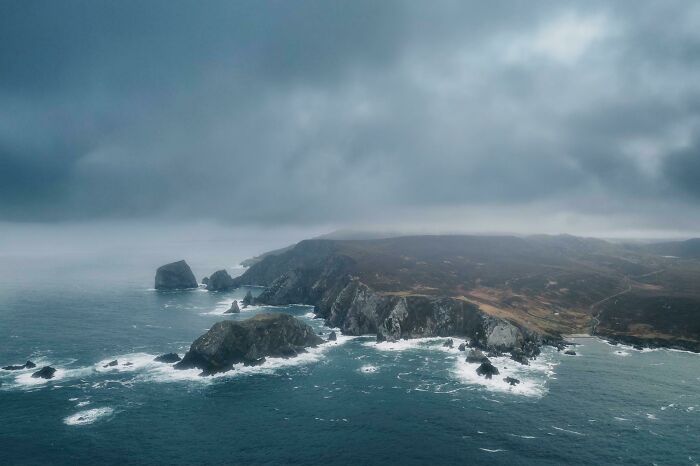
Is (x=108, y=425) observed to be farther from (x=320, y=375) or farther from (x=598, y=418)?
(x=598, y=418)

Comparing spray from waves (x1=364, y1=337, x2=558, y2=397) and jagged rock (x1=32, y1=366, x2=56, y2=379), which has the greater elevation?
jagged rock (x1=32, y1=366, x2=56, y2=379)

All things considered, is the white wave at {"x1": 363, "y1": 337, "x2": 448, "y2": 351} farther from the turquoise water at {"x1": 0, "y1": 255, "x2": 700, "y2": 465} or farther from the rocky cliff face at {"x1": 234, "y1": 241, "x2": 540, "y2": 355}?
the turquoise water at {"x1": 0, "y1": 255, "x2": 700, "y2": 465}

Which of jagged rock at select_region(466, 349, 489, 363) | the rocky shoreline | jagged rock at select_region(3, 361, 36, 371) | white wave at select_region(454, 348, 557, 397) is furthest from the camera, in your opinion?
the rocky shoreline

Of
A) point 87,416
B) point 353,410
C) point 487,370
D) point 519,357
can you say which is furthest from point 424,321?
point 87,416

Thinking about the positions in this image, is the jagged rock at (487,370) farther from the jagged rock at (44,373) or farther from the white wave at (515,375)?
the jagged rock at (44,373)

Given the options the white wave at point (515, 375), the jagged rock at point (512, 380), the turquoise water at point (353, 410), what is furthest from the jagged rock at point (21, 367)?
the jagged rock at point (512, 380)

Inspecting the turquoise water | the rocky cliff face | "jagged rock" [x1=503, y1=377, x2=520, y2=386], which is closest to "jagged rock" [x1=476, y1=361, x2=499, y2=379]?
the turquoise water
